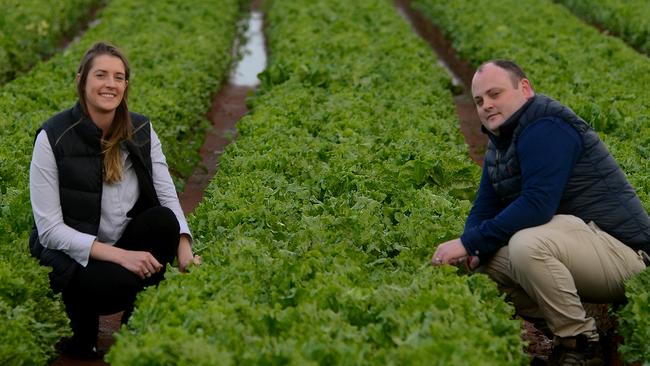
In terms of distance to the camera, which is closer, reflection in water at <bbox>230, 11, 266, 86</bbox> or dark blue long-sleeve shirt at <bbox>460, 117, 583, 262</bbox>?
dark blue long-sleeve shirt at <bbox>460, 117, 583, 262</bbox>

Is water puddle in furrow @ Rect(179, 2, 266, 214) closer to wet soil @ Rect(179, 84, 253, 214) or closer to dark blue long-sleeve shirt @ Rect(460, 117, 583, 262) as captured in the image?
wet soil @ Rect(179, 84, 253, 214)

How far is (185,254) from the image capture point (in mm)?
6449

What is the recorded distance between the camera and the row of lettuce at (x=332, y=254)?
488 cm

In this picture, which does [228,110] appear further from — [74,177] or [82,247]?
[82,247]

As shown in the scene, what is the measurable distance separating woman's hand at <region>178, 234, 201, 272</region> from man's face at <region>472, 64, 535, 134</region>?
Result: 194 cm

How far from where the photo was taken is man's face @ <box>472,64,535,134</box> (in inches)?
233

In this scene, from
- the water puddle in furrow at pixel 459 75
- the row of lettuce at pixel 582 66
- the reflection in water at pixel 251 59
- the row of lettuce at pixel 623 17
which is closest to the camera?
the row of lettuce at pixel 582 66

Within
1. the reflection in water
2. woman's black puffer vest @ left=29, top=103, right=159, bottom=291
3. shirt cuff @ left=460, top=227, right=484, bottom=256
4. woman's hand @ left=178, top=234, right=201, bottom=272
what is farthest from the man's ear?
the reflection in water

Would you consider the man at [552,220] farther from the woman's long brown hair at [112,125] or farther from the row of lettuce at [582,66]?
the woman's long brown hair at [112,125]

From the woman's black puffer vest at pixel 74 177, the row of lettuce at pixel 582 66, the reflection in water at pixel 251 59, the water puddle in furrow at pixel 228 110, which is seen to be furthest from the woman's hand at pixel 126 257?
the reflection in water at pixel 251 59

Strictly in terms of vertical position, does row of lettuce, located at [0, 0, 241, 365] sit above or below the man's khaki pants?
below

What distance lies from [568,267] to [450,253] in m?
0.66

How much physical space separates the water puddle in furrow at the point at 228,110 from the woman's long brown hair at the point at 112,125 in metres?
3.31

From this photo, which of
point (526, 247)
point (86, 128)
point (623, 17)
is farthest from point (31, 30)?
→ point (526, 247)
